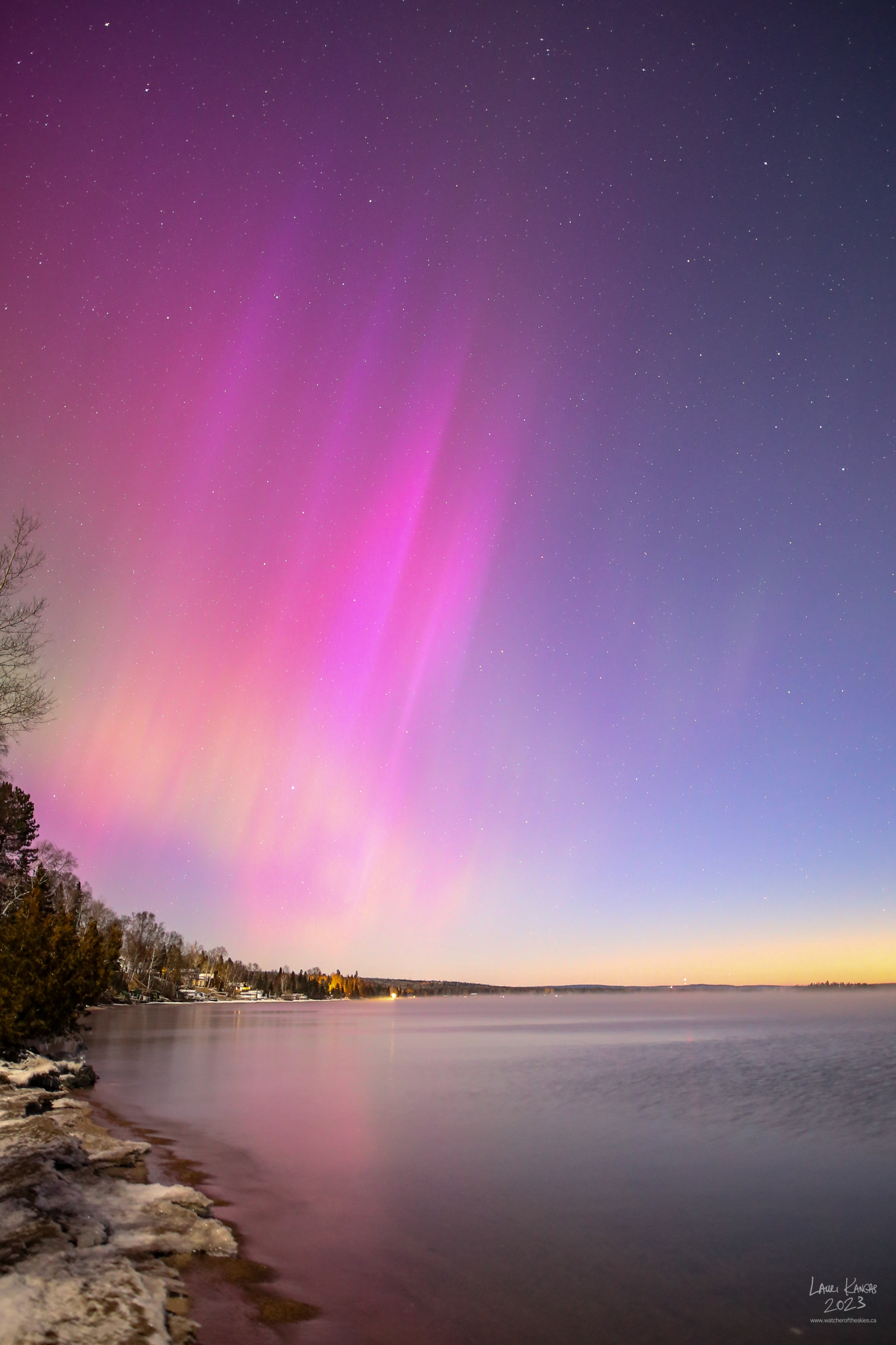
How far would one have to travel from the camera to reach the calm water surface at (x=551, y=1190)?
12.9m

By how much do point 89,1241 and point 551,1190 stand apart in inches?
525

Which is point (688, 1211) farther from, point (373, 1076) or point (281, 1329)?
point (373, 1076)

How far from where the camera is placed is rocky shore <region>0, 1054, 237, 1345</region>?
9172 millimetres

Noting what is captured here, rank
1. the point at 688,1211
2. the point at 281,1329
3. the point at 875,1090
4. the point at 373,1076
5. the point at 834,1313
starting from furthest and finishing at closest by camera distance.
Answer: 1. the point at 373,1076
2. the point at 875,1090
3. the point at 688,1211
4. the point at 834,1313
5. the point at 281,1329

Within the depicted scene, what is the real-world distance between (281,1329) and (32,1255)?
145 inches

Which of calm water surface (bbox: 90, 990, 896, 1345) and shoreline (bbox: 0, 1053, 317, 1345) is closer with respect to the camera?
shoreline (bbox: 0, 1053, 317, 1345)

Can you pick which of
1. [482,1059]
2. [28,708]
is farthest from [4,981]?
[482,1059]

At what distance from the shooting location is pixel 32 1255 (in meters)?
10.5
